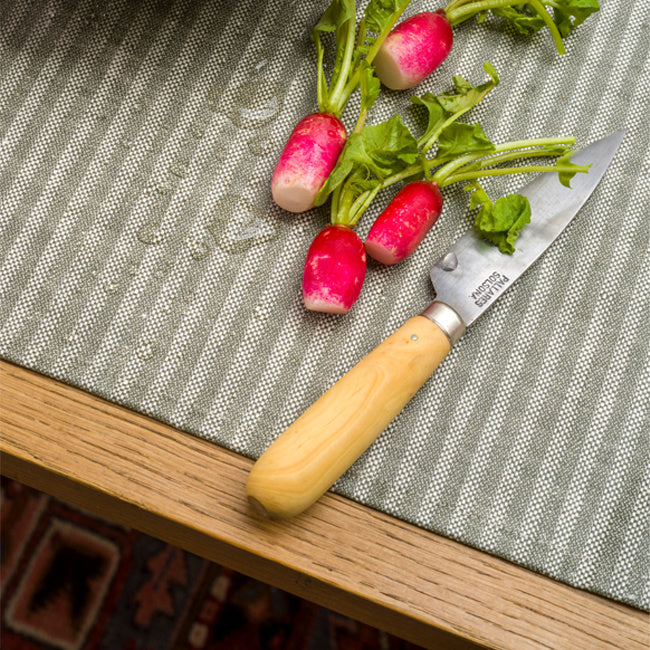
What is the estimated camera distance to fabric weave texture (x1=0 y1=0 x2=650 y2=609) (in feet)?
2.13

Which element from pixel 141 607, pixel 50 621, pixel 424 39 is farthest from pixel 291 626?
pixel 424 39

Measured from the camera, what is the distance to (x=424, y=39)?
0.71 meters

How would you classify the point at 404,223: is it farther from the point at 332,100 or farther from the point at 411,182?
the point at 332,100

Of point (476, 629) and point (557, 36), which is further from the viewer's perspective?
point (557, 36)

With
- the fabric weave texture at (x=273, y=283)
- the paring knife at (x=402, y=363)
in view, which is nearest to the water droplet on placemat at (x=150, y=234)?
the fabric weave texture at (x=273, y=283)

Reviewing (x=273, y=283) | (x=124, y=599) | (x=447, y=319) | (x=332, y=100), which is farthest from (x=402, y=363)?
(x=124, y=599)

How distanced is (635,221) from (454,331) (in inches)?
11.4

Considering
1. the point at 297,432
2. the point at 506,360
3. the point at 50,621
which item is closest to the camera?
the point at 297,432

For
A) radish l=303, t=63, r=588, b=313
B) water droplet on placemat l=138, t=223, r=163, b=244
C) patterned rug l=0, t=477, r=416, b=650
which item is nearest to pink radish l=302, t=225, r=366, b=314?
radish l=303, t=63, r=588, b=313

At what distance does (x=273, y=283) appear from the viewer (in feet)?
2.26

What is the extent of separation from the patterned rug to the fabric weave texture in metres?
0.59

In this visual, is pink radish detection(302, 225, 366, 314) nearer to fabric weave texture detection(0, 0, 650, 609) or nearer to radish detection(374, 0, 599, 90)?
fabric weave texture detection(0, 0, 650, 609)

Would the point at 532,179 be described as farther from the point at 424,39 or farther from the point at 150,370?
the point at 150,370

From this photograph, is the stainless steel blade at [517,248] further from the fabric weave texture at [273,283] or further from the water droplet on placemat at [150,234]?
the water droplet on placemat at [150,234]
